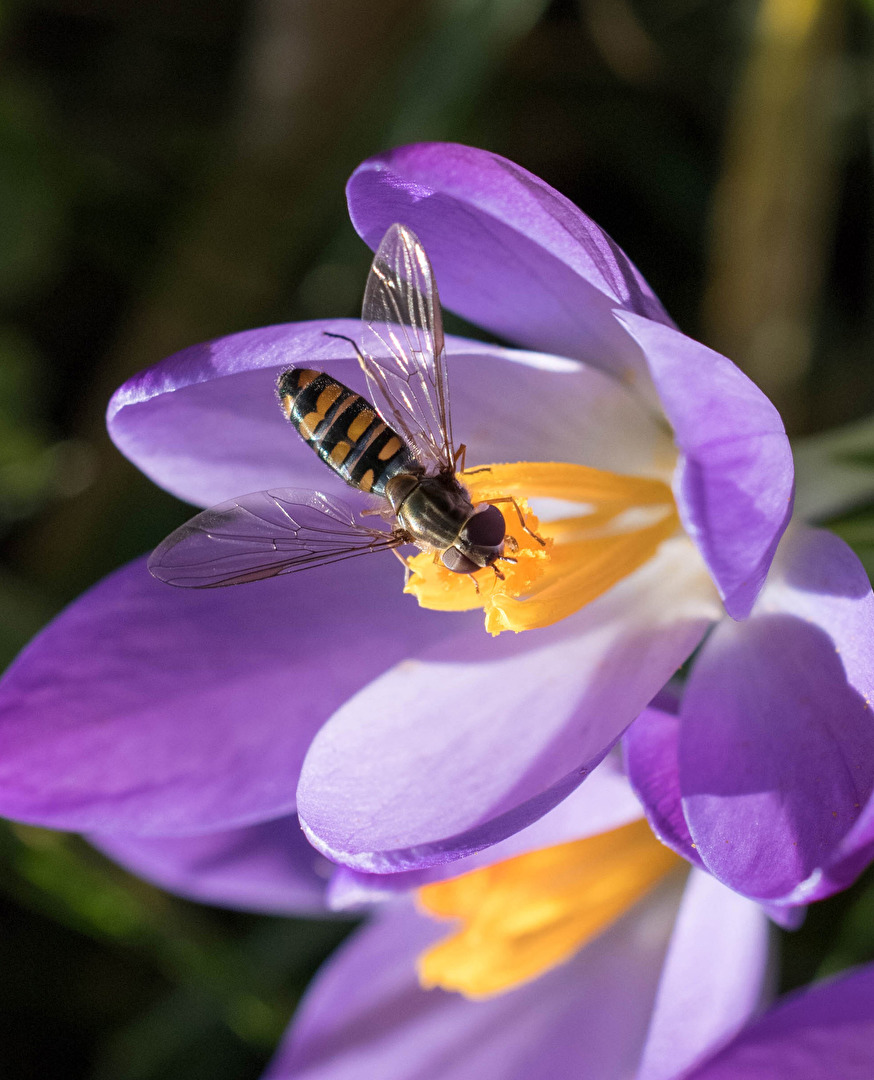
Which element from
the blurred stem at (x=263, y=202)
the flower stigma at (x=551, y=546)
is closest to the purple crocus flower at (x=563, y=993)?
the flower stigma at (x=551, y=546)

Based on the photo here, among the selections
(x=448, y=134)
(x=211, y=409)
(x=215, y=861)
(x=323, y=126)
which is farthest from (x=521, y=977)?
(x=323, y=126)

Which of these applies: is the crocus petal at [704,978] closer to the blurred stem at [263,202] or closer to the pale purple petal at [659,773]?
the pale purple petal at [659,773]

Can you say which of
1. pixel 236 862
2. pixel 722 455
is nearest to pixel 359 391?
pixel 722 455

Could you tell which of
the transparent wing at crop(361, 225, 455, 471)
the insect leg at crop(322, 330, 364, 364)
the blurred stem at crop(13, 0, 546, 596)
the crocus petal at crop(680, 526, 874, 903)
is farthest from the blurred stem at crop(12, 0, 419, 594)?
the crocus petal at crop(680, 526, 874, 903)

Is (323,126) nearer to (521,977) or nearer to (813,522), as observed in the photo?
(813,522)

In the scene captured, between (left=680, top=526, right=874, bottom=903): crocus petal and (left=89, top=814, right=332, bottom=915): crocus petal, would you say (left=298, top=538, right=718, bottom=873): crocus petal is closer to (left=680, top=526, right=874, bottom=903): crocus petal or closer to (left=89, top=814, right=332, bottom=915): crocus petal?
(left=680, top=526, right=874, bottom=903): crocus petal
